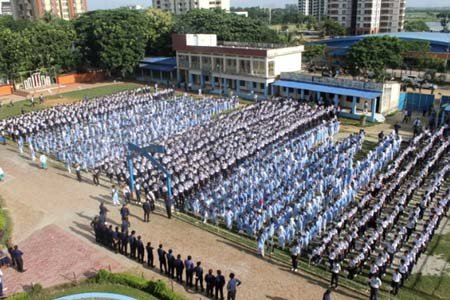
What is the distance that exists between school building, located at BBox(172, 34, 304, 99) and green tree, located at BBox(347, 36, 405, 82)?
5707mm

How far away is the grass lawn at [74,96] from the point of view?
36.5m

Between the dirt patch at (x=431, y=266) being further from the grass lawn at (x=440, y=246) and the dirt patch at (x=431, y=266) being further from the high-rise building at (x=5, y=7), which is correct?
the high-rise building at (x=5, y=7)

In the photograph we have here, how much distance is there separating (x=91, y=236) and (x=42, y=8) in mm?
89684

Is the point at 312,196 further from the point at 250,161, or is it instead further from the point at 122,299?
the point at 122,299

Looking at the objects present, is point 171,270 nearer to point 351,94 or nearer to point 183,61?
point 351,94

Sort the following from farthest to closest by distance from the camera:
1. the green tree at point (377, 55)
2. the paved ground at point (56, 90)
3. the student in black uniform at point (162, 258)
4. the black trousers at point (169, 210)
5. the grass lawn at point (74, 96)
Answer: the paved ground at point (56, 90)
the green tree at point (377, 55)
the grass lawn at point (74, 96)
the black trousers at point (169, 210)
the student in black uniform at point (162, 258)

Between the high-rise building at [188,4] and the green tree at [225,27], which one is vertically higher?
the high-rise building at [188,4]

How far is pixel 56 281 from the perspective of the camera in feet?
43.4

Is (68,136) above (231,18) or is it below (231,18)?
below

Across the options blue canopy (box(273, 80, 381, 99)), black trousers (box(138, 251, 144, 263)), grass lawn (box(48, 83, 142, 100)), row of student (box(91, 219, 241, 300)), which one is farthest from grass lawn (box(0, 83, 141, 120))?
black trousers (box(138, 251, 144, 263))

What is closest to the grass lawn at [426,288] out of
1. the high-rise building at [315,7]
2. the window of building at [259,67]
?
the window of building at [259,67]

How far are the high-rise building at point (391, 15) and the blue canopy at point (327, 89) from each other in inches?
2575

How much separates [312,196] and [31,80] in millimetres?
39318

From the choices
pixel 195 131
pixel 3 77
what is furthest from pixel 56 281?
pixel 3 77
